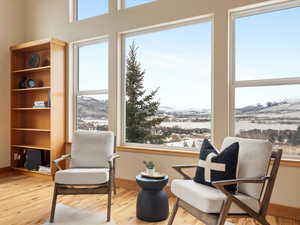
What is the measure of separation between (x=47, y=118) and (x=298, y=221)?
13.0 ft

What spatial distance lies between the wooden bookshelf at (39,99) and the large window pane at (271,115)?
2.82 metres

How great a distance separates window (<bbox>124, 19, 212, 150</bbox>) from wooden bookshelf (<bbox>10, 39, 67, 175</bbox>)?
1213 millimetres

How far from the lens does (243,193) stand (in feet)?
6.49

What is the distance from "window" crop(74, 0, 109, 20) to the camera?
4.03 metres

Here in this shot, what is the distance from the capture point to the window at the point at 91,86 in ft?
13.4

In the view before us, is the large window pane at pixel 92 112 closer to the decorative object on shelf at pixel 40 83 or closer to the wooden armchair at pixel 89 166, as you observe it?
the decorative object on shelf at pixel 40 83

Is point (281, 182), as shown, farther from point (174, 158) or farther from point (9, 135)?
point (9, 135)

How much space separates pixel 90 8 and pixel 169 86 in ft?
6.51

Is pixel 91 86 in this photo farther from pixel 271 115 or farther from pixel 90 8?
pixel 271 115

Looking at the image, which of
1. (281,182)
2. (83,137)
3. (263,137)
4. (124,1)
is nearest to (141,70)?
(124,1)

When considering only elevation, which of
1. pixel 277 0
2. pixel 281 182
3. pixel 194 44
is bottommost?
pixel 281 182

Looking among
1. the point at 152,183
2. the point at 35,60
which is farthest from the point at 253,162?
the point at 35,60

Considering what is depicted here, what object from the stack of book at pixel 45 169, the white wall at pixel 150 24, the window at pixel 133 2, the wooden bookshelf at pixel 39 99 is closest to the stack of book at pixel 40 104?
the wooden bookshelf at pixel 39 99

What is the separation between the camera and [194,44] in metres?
3.35
